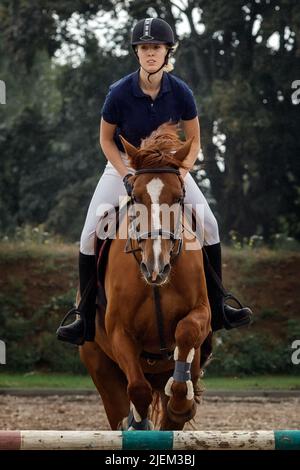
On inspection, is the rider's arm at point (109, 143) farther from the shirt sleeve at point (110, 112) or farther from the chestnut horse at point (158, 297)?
the chestnut horse at point (158, 297)

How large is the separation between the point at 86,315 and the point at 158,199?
5.15 feet

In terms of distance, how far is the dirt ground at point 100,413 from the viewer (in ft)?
39.3

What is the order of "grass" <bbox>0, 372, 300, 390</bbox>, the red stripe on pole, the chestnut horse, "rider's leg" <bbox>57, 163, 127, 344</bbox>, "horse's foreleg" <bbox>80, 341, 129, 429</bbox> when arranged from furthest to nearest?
"grass" <bbox>0, 372, 300, 390</bbox> < "horse's foreleg" <bbox>80, 341, 129, 429</bbox> < "rider's leg" <bbox>57, 163, 127, 344</bbox> < the chestnut horse < the red stripe on pole

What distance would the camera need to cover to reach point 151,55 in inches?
288

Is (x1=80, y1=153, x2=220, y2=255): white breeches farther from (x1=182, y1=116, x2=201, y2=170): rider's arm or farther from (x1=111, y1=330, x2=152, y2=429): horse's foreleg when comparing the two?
(x1=111, y1=330, x2=152, y2=429): horse's foreleg

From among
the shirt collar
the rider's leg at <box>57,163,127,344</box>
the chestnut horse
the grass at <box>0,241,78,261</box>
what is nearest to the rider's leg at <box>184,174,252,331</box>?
the chestnut horse

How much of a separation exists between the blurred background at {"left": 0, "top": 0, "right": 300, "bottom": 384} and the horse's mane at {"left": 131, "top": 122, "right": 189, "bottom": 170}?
1106cm

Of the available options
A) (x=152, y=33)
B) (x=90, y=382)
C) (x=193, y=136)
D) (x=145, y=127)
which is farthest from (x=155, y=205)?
(x=90, y=382)

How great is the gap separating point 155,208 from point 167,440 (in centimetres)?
150

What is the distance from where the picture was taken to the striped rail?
5.68m

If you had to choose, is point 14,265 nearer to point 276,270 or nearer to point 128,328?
point 276,270

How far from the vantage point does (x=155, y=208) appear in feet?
21.5

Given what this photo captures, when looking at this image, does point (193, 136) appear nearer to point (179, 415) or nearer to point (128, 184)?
point (128, 184)

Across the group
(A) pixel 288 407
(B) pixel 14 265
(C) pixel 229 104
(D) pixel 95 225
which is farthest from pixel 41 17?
(D) pixel 95 225
